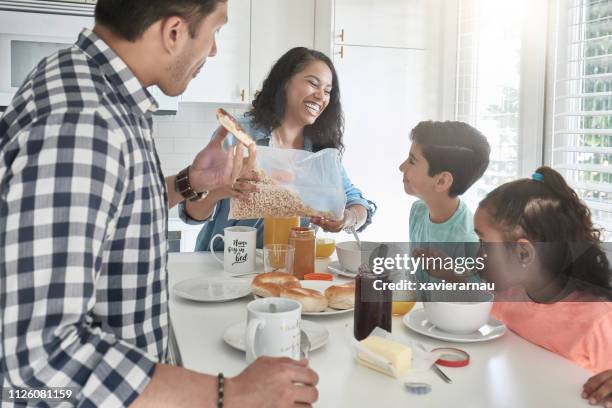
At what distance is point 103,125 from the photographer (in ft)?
2.21

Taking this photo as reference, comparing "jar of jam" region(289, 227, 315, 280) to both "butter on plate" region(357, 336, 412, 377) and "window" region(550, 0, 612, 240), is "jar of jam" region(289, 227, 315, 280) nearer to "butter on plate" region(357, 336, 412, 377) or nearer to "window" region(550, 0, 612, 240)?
"butter on plate" region(357, 336, 412, 377)

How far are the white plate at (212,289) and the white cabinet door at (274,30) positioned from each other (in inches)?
75.6

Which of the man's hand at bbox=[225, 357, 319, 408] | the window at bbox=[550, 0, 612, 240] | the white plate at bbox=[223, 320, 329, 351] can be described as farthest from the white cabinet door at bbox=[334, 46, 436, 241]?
the man's hand at bbox=[225, 357, 319, 408]

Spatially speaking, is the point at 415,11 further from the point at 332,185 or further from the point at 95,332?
the point at 95,332

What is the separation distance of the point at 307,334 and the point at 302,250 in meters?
0.46

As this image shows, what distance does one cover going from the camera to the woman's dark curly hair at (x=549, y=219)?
145 centimetres

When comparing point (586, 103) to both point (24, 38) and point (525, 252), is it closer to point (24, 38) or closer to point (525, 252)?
point (525, 252)

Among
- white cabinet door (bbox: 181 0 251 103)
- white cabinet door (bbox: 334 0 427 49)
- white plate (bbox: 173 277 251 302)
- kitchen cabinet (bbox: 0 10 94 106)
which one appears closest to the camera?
white plate (bbox: 173 277 251 302)

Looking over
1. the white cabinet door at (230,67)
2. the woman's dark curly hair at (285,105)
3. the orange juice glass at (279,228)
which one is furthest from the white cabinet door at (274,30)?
the orange juice glass at (279,228)

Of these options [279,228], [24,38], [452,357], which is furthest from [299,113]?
[24,38]

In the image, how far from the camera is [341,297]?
1206mm

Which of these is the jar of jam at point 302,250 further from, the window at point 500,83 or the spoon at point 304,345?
the window at point 500,83

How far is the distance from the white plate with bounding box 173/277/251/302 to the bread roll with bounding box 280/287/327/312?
0.50 ft

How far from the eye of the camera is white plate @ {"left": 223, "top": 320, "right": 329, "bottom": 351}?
3.29ft
